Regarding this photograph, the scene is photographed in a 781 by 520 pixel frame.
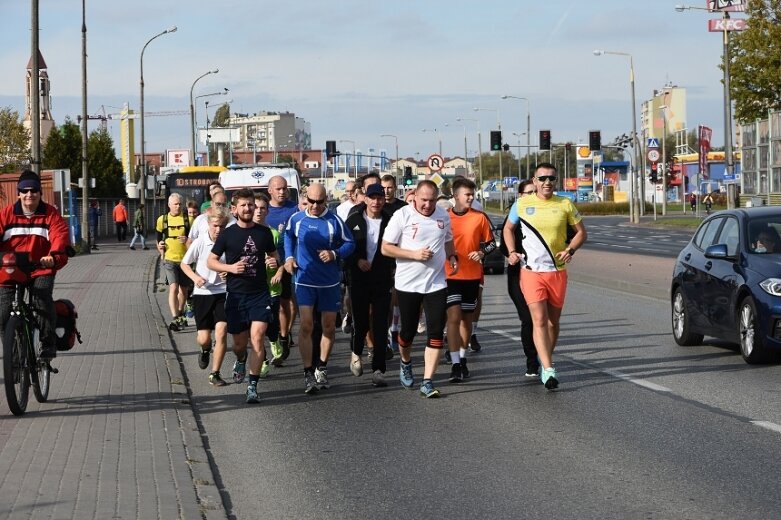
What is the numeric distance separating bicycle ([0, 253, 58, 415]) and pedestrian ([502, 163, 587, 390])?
4089 millimetres

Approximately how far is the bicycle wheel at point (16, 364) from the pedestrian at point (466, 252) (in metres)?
3.86

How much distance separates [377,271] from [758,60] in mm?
55412

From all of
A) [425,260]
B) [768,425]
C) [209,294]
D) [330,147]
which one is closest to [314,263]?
[425,260]

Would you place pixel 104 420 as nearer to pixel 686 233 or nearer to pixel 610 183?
pixel 686 233

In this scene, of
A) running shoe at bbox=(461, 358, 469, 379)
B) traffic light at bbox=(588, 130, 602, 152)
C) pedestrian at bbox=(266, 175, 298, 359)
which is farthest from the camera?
traffic light at bbox=(588, 130, 602, 152)

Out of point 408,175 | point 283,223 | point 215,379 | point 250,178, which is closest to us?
point 215,379

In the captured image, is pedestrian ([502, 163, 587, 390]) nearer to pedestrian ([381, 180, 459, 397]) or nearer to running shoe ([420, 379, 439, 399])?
pedestrian ([381, 180, 459, 397])

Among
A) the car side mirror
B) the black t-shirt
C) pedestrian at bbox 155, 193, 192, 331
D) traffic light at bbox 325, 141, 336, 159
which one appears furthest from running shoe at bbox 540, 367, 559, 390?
traffic light at bbox 325, 141, 336, 159

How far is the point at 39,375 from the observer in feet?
34.6

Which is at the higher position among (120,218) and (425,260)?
(120,218)

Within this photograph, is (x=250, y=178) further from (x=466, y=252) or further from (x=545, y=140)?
(x=545, y=140)

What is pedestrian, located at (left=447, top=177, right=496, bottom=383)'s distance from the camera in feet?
40.2

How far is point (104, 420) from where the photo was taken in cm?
978

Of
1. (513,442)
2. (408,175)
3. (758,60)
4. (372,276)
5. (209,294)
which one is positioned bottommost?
(513,442)
